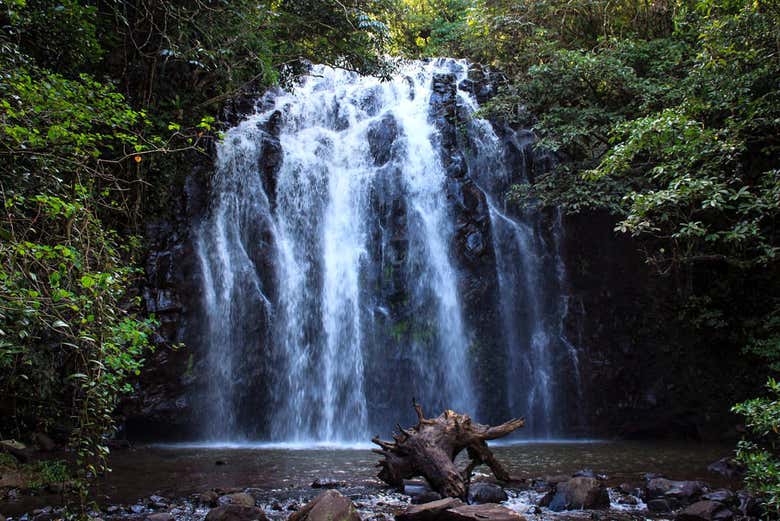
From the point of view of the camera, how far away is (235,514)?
4.59 metres

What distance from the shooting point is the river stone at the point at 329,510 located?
4176 mm

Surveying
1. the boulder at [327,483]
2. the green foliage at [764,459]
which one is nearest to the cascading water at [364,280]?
the boulder at [327,483]

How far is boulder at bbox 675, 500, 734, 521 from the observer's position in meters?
4.67

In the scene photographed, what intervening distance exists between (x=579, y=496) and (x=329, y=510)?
2650 mm

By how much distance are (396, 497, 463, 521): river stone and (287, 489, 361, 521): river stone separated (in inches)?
17.1

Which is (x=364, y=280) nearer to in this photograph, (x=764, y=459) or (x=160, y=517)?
(x=160, y=517)

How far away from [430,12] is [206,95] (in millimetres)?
12312

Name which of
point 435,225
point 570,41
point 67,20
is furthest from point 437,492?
point 570,41

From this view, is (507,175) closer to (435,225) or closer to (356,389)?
(435,225)

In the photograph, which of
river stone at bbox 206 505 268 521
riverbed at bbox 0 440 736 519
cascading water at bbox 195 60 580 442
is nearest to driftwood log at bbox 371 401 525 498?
riverbed at bbox 0 440 736 519

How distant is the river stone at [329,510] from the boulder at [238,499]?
1149mm

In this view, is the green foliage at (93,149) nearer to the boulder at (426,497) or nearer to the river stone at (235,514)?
the river stone at (235,514)

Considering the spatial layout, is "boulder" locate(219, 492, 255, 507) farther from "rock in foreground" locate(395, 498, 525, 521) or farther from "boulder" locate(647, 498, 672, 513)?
"boulder" locate(647, 498, 672, 513)

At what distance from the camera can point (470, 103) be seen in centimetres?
1591
